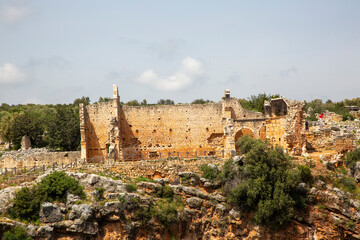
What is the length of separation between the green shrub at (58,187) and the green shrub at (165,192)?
4.89 metres

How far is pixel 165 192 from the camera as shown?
2964cm

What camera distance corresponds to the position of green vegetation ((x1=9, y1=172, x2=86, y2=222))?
25.8m

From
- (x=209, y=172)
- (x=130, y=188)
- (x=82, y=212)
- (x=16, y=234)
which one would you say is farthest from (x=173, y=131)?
(x=16, y=234)

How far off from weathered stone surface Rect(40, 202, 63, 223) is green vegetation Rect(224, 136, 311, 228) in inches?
428

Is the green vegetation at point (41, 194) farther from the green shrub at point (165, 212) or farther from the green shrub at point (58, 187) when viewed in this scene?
the green shrub at point (165, 212)

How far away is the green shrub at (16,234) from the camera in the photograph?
23703mm

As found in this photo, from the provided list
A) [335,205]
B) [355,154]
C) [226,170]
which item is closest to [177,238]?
[226,170]

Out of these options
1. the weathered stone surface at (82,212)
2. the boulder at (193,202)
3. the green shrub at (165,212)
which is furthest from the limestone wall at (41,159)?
the boulder at (193,202)

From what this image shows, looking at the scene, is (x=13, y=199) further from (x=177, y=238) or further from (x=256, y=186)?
(x=256, y=186)

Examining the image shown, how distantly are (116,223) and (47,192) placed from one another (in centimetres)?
443

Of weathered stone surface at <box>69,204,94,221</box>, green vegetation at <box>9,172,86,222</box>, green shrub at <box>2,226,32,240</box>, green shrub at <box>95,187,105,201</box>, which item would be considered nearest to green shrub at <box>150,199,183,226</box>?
green shrub at <box>95,187,105,201</box>

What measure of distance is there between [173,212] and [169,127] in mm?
9781

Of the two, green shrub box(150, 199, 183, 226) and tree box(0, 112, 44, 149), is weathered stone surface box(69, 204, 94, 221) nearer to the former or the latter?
green shrub box(150, 199, 183, 226)

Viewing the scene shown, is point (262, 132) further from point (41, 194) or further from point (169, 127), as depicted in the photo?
point (41, 194)
